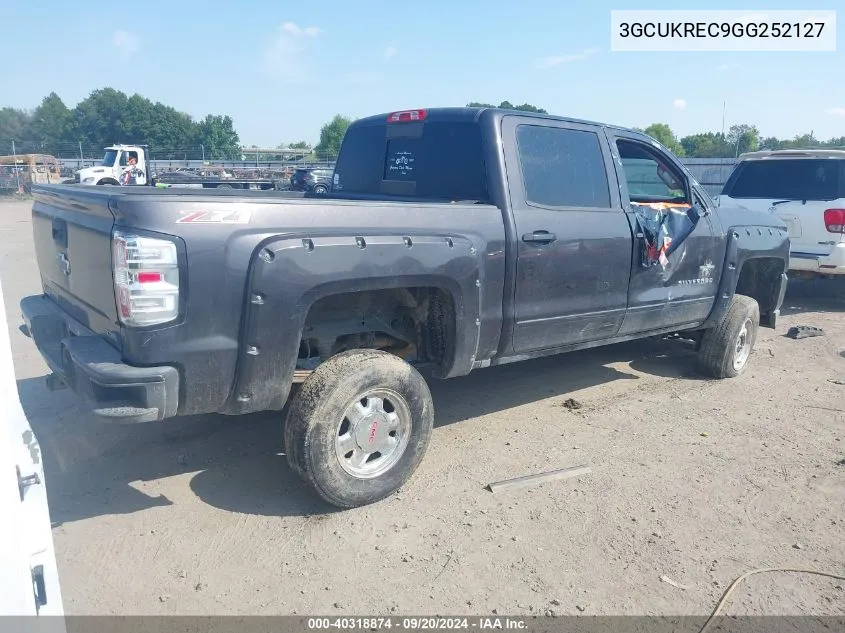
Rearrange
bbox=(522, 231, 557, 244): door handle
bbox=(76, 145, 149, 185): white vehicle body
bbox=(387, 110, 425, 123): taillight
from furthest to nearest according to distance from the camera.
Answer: bbox=(76, 145, 149, 185): white vehicle body → bbox=(387, 110, 425, 123): taillight → bbox=(522, 231, 557, 244): door handle

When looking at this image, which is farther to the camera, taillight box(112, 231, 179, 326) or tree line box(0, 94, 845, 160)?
A: tree line box(0, 94, 845, 160)

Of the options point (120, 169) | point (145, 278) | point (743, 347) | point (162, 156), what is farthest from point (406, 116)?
Result: point (162, 156)

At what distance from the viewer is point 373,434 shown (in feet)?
12.3

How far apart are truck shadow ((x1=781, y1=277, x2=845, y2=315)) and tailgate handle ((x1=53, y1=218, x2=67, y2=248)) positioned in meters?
8.63

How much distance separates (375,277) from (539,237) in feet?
3.98

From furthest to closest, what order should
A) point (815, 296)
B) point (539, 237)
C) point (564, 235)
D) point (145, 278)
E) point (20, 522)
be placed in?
point (815, 296)
point (564, 235)
point (539, 237)
point (145, 278)
point (20, 522)

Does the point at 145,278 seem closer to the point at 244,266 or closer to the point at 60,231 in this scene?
the point at 244,266

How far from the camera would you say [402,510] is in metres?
3.74

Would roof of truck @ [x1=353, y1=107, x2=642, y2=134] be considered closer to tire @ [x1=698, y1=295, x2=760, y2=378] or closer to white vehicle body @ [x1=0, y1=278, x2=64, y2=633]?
tire @ [x1=698, y1=295, x2=760, y2=378]

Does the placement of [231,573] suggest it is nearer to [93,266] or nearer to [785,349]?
[93,266]

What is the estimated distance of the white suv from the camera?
28.1 feet

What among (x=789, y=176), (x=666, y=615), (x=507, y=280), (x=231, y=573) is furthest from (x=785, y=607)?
(x=789, y=176)

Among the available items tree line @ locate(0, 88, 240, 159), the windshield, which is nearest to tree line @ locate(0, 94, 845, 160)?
tree line @ locate(0, 88, 240, 159)

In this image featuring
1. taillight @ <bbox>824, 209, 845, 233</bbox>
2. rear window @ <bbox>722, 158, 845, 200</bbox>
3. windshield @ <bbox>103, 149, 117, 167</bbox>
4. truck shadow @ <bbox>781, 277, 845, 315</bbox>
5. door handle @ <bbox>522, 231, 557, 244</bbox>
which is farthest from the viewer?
windshield @ <bbox>103, 149, 117, 167</bbox>
